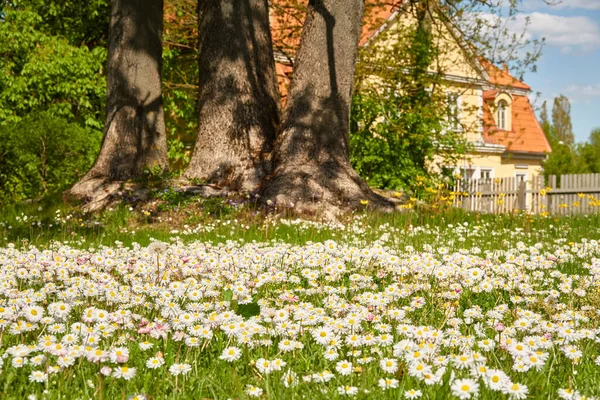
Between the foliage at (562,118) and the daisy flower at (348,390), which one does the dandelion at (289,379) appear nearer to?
the daisy flower at (348,390)

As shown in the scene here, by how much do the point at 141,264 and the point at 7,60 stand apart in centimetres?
1765

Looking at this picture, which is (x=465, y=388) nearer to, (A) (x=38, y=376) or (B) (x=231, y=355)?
(B) (x=231, y=355)

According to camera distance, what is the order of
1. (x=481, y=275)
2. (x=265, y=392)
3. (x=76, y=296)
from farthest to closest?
(x=481, y=275), (x=76, y=296), (x=265, y=392)

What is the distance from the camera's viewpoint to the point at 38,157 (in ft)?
41.9

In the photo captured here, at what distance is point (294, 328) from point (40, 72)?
17.9m

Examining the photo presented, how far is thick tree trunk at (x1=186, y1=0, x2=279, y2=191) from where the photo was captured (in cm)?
916

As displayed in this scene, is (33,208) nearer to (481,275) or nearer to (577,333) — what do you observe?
(481,275)

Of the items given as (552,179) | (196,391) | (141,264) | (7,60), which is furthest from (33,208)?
(552,179)

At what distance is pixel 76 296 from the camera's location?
3.22 m

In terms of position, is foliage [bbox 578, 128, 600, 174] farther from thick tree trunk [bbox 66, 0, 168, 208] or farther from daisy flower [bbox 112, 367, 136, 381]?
daisy flower [bbox 112, 367, 136, 381]

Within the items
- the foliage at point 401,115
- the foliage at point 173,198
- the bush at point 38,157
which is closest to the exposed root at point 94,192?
the foliage at point 173,198

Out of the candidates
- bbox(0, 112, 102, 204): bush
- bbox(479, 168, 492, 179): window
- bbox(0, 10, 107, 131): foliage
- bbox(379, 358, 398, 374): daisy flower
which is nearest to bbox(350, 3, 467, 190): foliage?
bbox(0, 112, 102, 204): bush

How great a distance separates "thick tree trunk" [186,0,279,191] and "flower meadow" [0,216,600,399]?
4593 millimetres

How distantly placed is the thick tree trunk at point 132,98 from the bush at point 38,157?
286 cm
